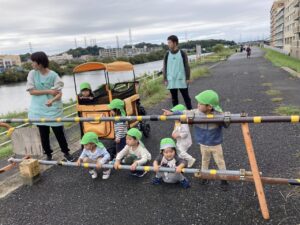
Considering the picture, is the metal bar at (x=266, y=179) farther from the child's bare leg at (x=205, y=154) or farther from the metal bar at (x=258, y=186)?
the child's bare leg at (x=205, y=154)

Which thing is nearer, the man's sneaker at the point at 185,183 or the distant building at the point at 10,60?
the man's sneaker at the point at 185,183

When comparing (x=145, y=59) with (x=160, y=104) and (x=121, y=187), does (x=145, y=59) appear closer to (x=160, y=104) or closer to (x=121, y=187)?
(x=160, y=104)

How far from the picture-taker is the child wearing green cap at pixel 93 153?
405 cm

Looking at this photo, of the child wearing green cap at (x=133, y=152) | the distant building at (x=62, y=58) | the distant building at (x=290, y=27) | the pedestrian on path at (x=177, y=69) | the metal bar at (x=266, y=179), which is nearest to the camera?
the metal bar at (x=266, y=179)

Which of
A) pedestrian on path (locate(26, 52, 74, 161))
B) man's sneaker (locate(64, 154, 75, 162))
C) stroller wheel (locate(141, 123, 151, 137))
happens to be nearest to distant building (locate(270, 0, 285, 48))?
stroller wheel (locate(141, 123, 151, 137))

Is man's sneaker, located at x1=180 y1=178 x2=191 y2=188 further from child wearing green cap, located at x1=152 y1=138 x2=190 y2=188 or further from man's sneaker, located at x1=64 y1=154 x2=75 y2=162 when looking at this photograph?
man's sneaker, located at x1=64 y1=154 x2=75 y2=162

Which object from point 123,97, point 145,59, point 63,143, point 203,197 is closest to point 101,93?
point 123,97

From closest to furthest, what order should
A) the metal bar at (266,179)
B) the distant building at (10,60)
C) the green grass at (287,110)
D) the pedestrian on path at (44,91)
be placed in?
the metal bar at (266,179)
the pedestrian on path at (44,91)
the green grass at (287,110)
the distant building at (10,60)

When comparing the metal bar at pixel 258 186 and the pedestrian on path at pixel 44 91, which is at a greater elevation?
the pedestrian on path at pixel 44 91

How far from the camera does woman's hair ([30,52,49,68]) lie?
4.27 metres

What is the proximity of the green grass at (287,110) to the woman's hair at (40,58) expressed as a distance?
5.44 metres

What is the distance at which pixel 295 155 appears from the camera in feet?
14.0

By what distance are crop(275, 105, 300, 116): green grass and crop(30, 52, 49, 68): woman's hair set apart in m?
5.44

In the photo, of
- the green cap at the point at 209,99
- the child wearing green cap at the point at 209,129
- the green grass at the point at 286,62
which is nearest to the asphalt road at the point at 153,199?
the child wearing green cap at the point at 209,129
